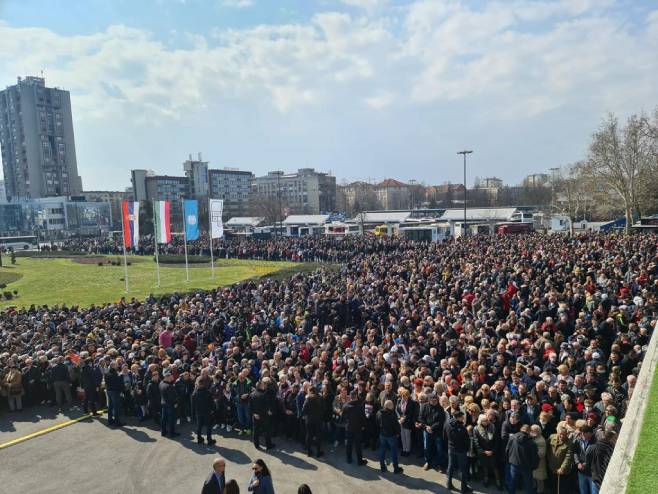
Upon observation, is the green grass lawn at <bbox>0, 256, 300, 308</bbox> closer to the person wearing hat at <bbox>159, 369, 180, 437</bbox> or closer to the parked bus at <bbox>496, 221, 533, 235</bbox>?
the person wearing hat at <bbox>159, 369, 180, 437</bbox>

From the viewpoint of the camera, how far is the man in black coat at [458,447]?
26.3 feet

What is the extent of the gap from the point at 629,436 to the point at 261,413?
6.26 meters

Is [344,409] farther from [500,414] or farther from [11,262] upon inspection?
[11,262]

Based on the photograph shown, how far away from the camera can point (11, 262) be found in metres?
47.9

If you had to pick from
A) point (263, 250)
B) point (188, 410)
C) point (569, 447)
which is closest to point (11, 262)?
point (263, 250)

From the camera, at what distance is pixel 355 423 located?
348 inches

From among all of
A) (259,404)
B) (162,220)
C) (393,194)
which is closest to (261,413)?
(259,404)

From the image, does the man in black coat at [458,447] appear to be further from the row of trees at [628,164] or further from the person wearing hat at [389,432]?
the row of trees at [628,164]

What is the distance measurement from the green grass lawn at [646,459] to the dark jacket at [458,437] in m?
2.43

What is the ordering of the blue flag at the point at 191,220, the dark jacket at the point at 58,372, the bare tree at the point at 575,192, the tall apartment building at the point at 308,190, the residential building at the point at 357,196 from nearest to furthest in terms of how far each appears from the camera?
the dark jacket at the point at 58,372 < the blue flag at the point at 191,220 < the bare tree at the point at 575,192 < the tall apartment building at the point at 308,190 < the residential building at the point at 357,196

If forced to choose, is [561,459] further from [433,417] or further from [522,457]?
[433,417]

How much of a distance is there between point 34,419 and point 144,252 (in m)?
44.3

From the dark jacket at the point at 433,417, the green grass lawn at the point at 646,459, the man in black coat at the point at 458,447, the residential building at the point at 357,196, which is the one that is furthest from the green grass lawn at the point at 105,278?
the residential building at the point at 357,196

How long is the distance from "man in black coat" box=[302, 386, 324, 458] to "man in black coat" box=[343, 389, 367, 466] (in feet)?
1.99
